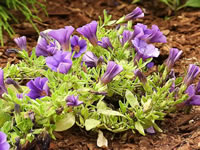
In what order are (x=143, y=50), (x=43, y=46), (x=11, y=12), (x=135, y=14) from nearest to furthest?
(x=143, y=50) → (x=43, y=46) → (x=135, y=14) → (x=11, y=12)

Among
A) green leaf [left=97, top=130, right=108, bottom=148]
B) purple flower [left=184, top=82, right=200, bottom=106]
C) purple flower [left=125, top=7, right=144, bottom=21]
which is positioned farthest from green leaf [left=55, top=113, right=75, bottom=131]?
purple flower [left=125, top=7, right=144, bottom=21]

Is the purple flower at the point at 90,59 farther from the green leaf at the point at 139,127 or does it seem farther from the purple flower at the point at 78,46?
the green leaf at the point at 139,127

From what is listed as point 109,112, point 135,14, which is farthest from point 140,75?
point 135,14

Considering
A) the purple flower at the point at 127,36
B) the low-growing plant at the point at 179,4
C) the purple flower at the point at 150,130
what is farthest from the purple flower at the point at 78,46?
the low-growing plant at the point at 179,4

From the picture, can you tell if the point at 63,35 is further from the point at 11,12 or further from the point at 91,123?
the point at 11,12

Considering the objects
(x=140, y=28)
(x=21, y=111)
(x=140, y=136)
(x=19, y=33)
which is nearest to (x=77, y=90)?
(x=21, y=111)

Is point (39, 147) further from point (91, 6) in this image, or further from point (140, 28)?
point (91, 6)
